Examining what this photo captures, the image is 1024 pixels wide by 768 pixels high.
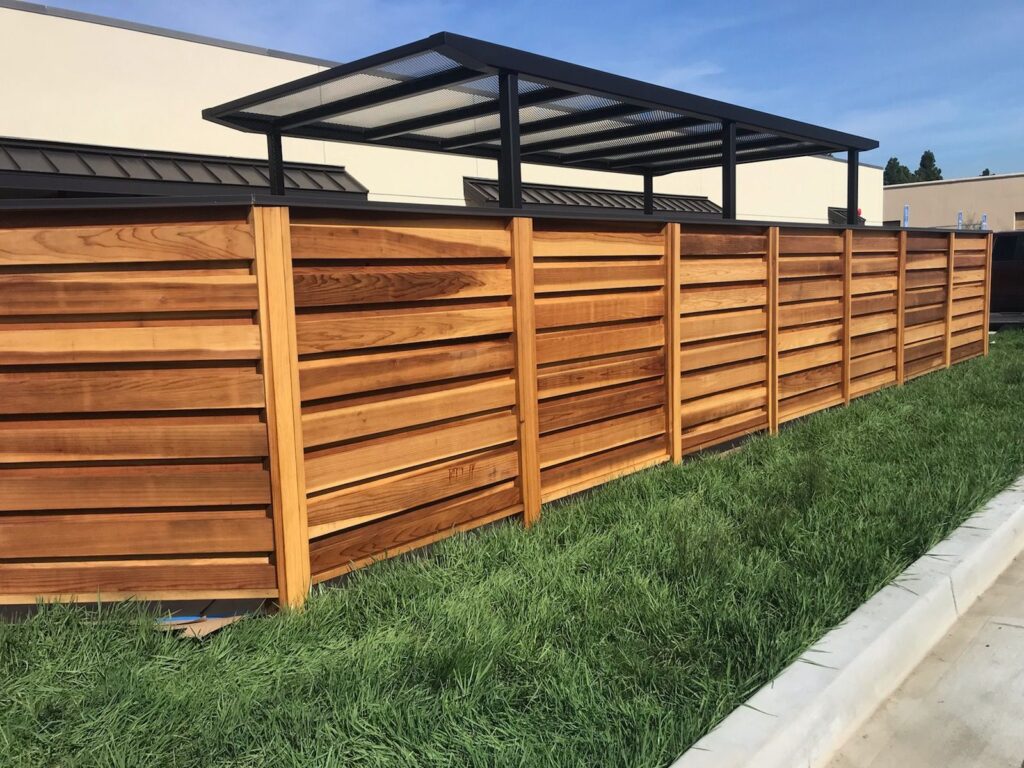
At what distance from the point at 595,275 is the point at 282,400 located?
2426 millimetres

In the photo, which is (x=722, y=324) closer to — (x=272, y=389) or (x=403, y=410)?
(x=403, y=410)

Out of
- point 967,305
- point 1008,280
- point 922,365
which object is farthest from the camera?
point 1008,280

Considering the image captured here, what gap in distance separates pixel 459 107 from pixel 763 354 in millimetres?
3312

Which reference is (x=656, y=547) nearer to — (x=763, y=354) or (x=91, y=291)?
(x=91, y=291)

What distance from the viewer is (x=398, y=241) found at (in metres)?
3.93

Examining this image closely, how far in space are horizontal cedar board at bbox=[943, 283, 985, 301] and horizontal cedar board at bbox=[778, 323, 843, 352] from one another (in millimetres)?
4112

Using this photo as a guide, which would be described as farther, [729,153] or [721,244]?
[729,153]

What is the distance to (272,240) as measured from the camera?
11.2 ft

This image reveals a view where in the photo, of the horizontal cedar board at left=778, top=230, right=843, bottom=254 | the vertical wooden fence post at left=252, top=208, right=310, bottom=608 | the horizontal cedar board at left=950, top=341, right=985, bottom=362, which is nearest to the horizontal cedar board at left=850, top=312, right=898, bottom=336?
the horizontal cedar board at left=778, top=230, right=843, bottom=254

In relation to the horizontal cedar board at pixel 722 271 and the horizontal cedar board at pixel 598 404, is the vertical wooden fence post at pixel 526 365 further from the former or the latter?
the horizontal cedar board at pixel 722 271

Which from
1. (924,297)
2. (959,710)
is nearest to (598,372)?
(959,710)

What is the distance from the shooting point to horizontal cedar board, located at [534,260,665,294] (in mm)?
4832

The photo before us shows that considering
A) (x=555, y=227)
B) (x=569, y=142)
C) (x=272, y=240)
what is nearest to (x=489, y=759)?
(x=272, y=240)

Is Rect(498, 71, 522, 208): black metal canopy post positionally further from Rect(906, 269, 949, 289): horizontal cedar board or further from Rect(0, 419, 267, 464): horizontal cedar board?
Rect(906, 269, 949, 289): horizontal cedar board
